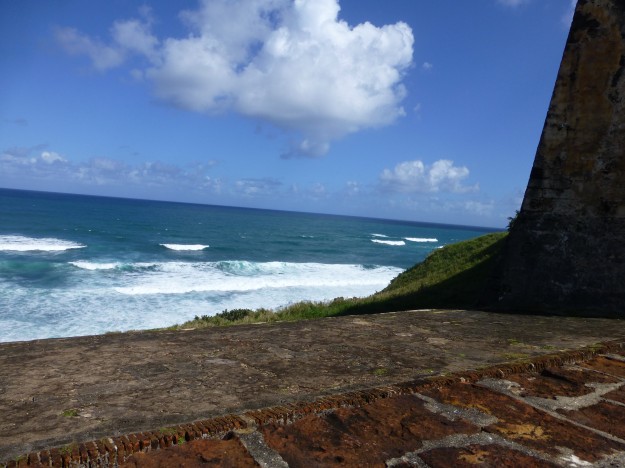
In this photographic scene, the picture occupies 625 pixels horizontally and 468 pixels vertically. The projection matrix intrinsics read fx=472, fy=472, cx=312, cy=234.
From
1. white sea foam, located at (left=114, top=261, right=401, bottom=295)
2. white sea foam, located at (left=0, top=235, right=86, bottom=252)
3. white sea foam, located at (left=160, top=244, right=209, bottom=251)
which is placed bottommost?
white sea foam, located at (left=0, top=235, right=86, bottom=252)

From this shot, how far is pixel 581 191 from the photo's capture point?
588 centimetres

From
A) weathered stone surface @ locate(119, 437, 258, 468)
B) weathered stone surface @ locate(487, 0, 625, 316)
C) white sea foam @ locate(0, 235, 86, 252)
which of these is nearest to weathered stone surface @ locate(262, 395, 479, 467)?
weathered stone surface @ locate(119, 437, 258, 468)

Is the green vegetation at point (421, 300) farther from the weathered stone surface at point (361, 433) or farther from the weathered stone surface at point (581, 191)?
the weathered stone surface at point (361, 433)

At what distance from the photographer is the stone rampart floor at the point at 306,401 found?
66.7 inches

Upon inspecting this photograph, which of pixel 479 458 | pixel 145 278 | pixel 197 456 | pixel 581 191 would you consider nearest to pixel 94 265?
pixel 145 278

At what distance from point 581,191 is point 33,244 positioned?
4385 centimetres

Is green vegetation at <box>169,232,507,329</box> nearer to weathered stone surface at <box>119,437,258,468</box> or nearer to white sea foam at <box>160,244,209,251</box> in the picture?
weathered stone surface at <box>119,437,258,468</box>

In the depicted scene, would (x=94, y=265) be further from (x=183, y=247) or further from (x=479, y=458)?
(x=479, y=458)

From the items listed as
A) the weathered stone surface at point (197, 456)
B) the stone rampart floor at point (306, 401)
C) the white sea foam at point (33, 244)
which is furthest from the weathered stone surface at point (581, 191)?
the white sea foam at point (33, 244)

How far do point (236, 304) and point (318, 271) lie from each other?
14095mm

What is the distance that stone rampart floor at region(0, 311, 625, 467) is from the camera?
1693mm

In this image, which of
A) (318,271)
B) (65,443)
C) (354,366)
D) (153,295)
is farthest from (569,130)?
(318,271)

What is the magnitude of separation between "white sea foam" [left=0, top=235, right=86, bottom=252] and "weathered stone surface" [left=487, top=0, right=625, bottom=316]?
38370 mm

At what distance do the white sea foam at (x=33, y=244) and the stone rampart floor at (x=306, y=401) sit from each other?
128 feet
